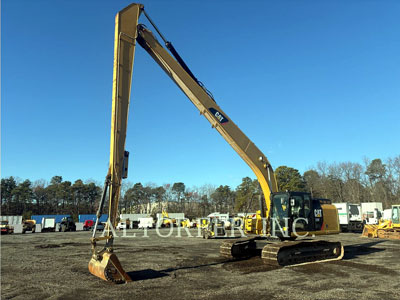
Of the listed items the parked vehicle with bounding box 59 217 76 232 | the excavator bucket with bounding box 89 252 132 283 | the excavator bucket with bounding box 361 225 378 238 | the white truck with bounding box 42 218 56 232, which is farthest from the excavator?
the white truck with bounding box 42 218 56 232

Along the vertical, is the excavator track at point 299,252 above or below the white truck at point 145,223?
above

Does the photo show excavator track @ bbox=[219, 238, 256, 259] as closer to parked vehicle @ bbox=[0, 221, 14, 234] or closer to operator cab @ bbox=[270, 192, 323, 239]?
operator cab @ bbox=[270, 192, 323, 239]

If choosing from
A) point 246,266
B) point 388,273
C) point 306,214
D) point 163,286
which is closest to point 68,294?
point 163,286

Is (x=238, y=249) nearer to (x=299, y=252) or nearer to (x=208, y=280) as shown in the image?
(x=299, y=252)

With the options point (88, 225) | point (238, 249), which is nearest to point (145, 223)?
point (88, 225)

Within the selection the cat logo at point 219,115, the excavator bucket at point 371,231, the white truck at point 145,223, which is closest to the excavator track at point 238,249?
the cat logo at point 219,115

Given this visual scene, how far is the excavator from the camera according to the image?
8.66 meters

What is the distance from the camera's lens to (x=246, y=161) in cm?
1239

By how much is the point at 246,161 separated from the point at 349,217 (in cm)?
2645

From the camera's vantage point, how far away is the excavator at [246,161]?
866 cm

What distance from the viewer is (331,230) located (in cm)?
1295

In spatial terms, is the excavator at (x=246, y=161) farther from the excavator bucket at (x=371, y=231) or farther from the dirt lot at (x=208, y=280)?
the excavator bucket at (x=371, y=231)

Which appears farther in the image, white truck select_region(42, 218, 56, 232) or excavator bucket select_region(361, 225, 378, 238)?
white truck select_region(42, 218, 56, 232)

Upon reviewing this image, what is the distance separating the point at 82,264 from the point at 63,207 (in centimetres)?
8055
